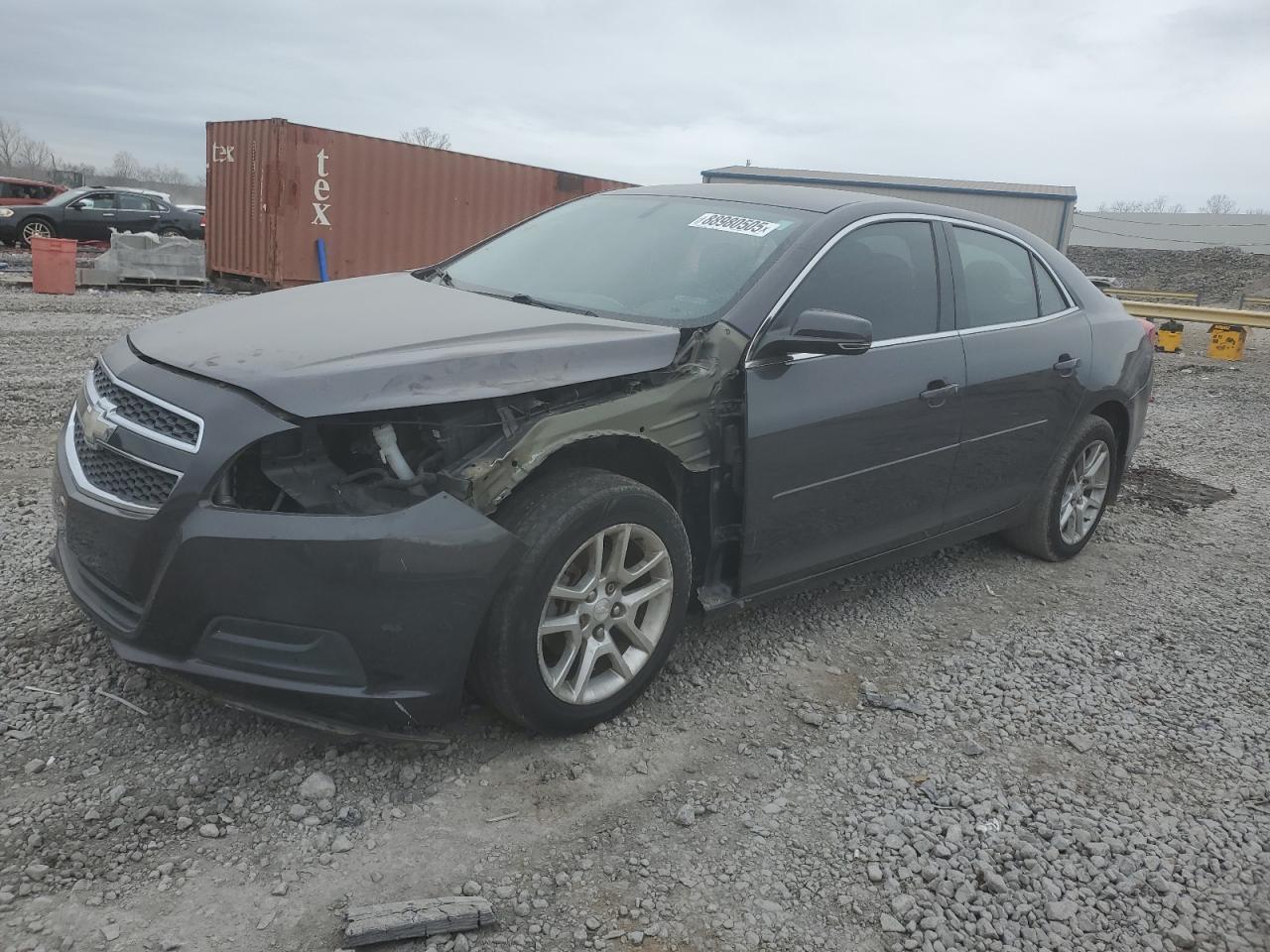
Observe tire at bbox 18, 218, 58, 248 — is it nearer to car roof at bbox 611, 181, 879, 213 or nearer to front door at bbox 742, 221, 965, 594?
car roof at bbox 611, 181, 879, 213

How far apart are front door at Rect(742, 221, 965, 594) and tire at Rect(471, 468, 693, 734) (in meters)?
0.41

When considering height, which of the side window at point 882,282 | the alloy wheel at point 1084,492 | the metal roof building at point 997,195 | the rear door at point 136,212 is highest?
the metal roof building at point 997,195

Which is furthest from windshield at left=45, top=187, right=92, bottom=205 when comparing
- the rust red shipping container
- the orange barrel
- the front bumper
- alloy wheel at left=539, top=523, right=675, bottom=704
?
alloy wheel at left=539, top=523, right=675, bottom=704

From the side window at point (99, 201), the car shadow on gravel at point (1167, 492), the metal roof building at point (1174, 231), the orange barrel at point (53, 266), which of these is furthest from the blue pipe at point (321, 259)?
the metal roof building at point (1174, 231)

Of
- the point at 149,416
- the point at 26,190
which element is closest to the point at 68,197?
the point at 26,190

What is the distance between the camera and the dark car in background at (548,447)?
2502 millimetres

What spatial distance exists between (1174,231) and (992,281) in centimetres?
4298

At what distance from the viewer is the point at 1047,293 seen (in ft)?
15.2

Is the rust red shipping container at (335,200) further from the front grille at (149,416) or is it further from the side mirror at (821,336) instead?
the front grille at (149,416)

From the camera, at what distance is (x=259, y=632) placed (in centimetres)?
250

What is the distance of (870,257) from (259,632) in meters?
2.53

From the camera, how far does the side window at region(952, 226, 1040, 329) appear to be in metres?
4.13

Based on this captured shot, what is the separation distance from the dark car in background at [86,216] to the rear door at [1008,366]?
70.4 feet

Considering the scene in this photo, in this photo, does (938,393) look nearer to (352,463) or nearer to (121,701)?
(352,463)
